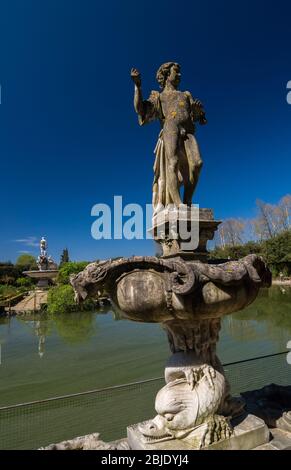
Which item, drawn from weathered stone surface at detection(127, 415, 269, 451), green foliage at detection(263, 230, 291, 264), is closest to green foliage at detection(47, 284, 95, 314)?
weathered stone surface at detection(127, 415, 269, 451)

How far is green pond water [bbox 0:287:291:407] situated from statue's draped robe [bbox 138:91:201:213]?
10.8ft

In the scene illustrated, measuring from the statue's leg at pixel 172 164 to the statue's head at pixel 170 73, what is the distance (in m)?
0.75

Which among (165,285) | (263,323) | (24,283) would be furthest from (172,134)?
(24,283)

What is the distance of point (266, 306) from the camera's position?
1741 cm

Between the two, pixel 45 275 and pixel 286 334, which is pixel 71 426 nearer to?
pixel 286 334

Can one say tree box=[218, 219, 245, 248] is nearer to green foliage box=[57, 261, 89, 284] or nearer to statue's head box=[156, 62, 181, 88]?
green foliage box=[57, 261, 89, 284]

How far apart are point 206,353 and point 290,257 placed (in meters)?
30.4

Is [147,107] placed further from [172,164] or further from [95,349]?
[95,349]

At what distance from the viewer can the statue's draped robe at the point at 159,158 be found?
3551 mm

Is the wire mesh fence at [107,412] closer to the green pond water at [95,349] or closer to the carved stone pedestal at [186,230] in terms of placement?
the green pond water at [95,349]

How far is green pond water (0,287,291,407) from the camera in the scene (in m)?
7.66

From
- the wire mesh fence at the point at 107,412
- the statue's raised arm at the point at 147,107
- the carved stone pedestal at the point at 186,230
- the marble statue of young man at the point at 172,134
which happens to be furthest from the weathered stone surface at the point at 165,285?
the wire mesh fence at the point at 107,412

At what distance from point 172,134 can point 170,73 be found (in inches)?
35.7

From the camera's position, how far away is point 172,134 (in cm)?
345
